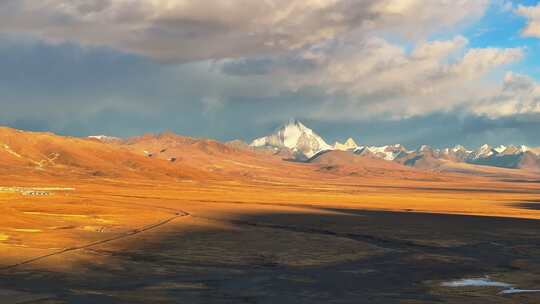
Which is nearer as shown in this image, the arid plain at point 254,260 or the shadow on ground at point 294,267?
the shadow on ground at point 294,267

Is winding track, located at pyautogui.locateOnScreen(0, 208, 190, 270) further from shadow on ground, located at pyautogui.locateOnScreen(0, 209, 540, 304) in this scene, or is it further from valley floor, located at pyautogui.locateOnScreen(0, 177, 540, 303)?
shadow on ground, located at pyautogui.locateOnScreen(0, 209, 540, 304)

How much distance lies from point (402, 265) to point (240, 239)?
16153mm

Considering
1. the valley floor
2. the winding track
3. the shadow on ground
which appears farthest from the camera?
the winding track

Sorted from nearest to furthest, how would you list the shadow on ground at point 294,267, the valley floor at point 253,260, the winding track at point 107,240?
the shadow on ground at point 294,267 → the valley floor at point 253,260 → the winding track at point 107,240

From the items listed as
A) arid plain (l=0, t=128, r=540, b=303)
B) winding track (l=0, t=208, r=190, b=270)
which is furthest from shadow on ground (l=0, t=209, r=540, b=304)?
winding track (l=0, t=208, r=190, b=270)

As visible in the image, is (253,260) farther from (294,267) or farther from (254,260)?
(294,267)

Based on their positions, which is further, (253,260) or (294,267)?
(253,260)

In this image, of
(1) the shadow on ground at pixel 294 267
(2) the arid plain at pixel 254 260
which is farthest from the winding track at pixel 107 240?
(1) the shadow on ground at pixel 294 267

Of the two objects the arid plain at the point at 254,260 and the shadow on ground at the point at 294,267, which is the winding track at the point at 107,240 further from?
the shadow on ground at the point at 294,267

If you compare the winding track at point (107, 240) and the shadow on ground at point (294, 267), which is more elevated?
the winding track at point (107, 240)

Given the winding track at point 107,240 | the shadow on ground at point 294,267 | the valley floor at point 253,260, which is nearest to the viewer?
the shadow on ground at point 294,267

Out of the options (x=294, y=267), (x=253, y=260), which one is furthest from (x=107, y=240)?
(x=294, y=267)

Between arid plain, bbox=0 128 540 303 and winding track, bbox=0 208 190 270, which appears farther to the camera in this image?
winding track, bbox=0 208 190 270

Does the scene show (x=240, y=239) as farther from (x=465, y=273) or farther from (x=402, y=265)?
(x=465, y=273)
